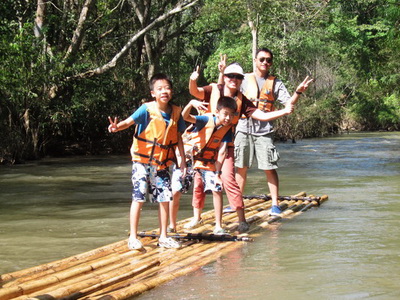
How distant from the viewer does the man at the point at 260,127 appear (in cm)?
778

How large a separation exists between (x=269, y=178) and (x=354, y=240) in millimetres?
1833

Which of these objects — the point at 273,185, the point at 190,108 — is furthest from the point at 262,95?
the point at 190,108

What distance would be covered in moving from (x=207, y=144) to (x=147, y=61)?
2189cm

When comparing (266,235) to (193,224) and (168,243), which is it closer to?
(193,224)

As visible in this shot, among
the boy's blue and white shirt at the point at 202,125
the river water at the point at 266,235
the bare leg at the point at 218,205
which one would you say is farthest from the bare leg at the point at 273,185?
the bare leg at the point at 218,205

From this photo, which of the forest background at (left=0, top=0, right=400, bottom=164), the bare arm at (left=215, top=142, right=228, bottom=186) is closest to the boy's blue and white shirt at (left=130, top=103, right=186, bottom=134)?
the bare arm at (left=215, top=142, right=228, bottom=186)

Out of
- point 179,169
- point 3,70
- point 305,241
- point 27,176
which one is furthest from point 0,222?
point 3,70

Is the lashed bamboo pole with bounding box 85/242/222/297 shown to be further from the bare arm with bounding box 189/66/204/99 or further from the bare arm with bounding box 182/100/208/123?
the bare arm with bounding box 189/66/204/99

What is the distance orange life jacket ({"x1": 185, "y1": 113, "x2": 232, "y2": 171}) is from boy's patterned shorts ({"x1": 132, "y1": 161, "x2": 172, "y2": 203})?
65 cm

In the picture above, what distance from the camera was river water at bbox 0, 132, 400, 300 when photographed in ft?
15.6

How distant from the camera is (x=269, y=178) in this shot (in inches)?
319

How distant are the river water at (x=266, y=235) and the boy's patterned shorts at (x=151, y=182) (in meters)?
0.77

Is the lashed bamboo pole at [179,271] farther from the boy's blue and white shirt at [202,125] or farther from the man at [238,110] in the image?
the boy's blue and white shirt at [202,125]

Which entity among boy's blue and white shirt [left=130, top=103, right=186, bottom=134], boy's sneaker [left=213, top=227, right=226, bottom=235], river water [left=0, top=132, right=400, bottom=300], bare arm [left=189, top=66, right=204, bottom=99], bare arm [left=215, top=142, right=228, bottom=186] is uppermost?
bare arm [left=189, top=66, right=204, bottom=99]
